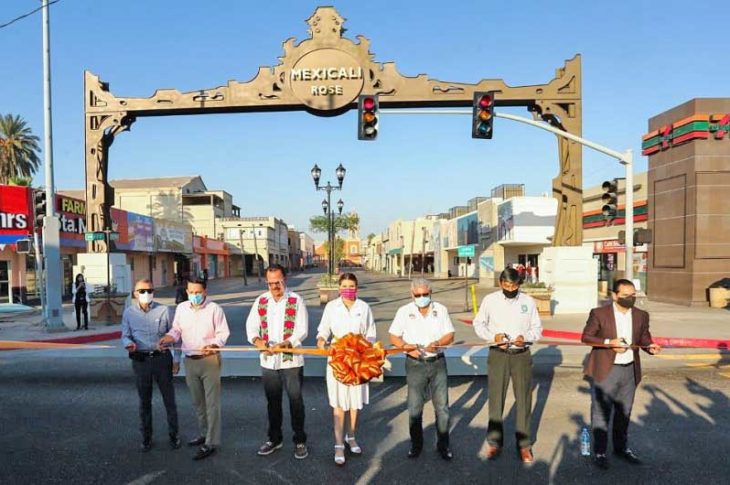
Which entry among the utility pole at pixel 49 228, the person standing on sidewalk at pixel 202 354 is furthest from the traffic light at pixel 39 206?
the person standing on sidewalk at pixel 202 354

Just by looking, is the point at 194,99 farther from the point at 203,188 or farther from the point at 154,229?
the point at 203,188

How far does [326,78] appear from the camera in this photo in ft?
46.3

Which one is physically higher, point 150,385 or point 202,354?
point 202,354

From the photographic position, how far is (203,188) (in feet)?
219

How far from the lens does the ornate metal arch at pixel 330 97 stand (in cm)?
1409

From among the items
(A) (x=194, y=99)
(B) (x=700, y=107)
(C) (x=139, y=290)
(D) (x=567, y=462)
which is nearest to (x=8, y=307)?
(A) (x=194, y=99)

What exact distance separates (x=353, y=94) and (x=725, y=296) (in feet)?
50.2

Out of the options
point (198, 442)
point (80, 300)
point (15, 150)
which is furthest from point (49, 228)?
point (15, 150)

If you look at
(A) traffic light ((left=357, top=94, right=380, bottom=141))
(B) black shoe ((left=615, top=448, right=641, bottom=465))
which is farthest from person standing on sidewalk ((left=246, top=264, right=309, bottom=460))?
(A) traffic light ((left=357, top=94, right=380, bottom=141))

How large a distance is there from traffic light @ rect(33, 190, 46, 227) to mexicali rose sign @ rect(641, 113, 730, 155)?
22.6 metres

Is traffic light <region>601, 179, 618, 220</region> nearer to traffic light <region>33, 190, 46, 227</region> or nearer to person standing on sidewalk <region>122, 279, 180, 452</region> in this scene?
person standing on sidewalk <region>122, 279, 180, 452</region>

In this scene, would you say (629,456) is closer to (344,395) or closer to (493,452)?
(493,452)

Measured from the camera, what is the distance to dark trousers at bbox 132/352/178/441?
195 inches

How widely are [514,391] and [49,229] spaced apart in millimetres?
13378
